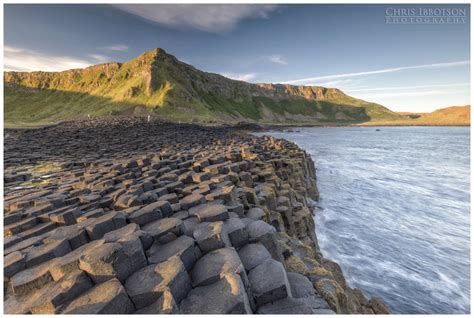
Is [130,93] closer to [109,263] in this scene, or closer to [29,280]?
[29,280]

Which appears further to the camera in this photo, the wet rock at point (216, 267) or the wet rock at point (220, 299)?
the wet rock at point (216, 267)

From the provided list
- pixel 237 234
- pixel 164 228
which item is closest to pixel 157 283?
A: pixel 164 228

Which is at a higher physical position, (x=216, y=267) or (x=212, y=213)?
(x=212, y=213)

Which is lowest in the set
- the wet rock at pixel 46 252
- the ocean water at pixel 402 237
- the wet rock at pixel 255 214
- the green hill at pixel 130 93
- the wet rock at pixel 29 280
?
the ocean water at pixel 402 237

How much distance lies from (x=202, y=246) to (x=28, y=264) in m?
2.49

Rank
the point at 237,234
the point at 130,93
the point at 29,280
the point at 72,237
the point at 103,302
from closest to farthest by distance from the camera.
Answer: the point at 103,302
the point at 29,280
the point at 72,237
the point at 237,234
the point at 130,93

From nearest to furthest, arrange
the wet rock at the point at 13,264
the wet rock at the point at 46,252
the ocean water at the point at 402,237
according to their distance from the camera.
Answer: the wet rock at the point at 13,264
the wet rock at the point at 46,252
the ocean water at the point at 402,237

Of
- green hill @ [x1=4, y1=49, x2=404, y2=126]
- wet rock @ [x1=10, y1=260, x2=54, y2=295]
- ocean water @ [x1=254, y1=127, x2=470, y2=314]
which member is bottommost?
ocean water @ [x1=254, y1=127, x2=470, y2=314]

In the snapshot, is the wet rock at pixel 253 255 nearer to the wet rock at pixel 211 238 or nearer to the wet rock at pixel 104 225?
the wet rock at pixel 211 238

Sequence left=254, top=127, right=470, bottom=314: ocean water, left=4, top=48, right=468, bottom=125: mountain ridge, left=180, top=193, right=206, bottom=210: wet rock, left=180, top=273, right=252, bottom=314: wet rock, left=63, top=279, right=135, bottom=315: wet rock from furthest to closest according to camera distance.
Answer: left=4, top=48, right=468, bottom=125: mountain ridge, left=254, top=127, right=470, bottom=314: ocean water, left=180, top=193, right=206, bottom=210: wet rock, left=180, top=273, right=252, bottom=314: wet rock, left=63, top=279, right=135, bottom=315: wet rock

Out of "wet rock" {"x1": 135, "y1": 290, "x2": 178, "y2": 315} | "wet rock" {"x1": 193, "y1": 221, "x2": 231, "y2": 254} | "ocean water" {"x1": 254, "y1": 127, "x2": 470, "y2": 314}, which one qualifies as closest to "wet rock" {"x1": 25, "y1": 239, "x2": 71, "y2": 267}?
"wet rock" {"x1": 135, "y1": 290, "x2": 178, "y2": 315}

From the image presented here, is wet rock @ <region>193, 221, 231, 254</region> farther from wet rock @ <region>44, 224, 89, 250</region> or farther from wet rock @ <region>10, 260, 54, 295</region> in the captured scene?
wet rock @ <region>10, 260, 54, 295</region>

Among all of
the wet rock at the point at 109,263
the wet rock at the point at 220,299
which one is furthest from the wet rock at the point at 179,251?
the wet rock at the point at 220,299

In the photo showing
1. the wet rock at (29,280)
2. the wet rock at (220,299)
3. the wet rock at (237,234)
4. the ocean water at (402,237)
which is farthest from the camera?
the ocean water at (402,237)
